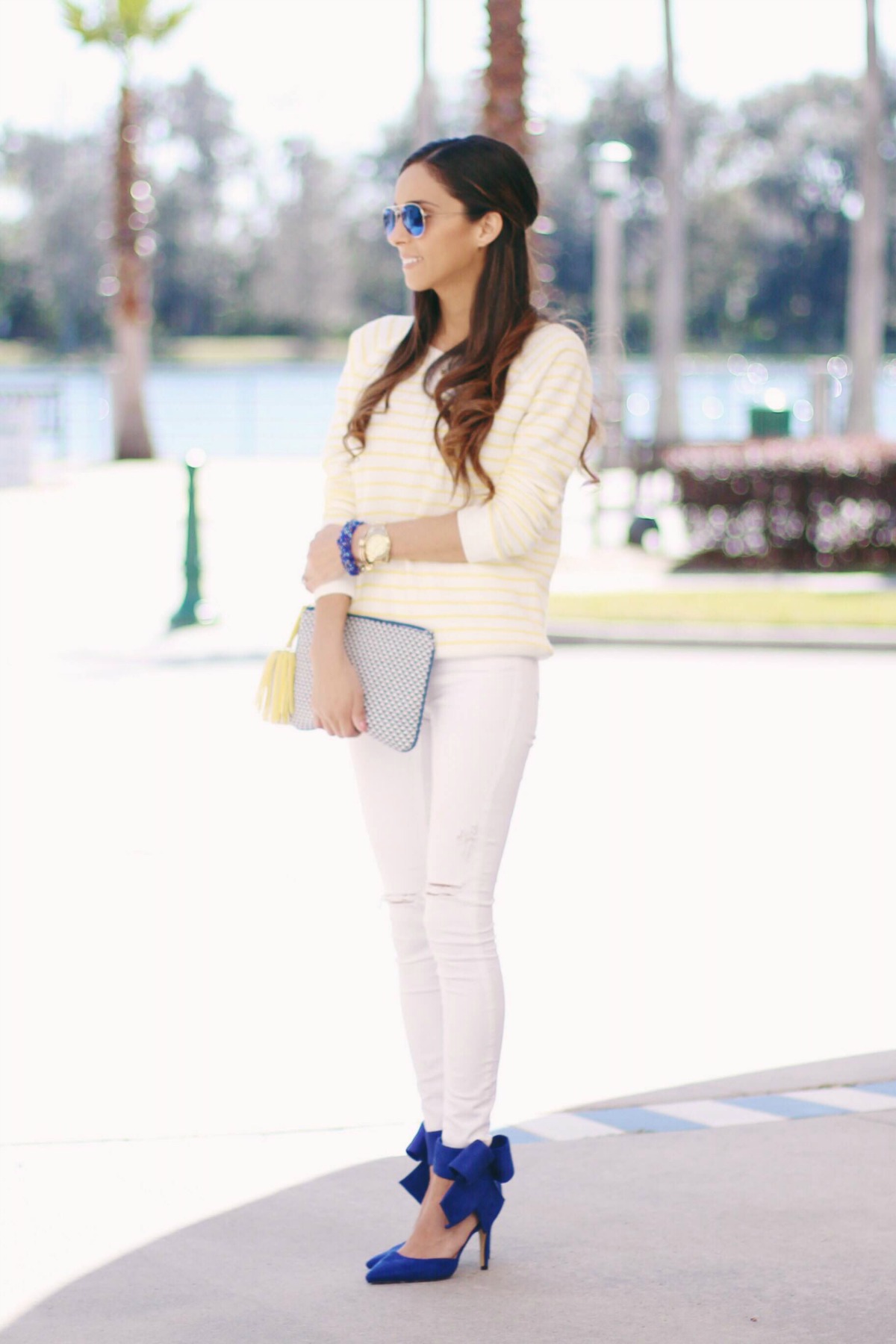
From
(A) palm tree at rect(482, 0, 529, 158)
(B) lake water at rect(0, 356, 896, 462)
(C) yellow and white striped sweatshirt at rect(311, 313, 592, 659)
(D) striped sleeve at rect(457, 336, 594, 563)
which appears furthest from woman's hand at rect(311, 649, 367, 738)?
(B) lake water at rect(0, 356, 896, 462)

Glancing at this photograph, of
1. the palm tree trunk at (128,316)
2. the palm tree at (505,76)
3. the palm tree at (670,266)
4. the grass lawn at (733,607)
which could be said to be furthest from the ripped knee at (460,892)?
the palm tree trunk at (128,316)

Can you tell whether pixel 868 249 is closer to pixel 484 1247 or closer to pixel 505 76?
pixel 505 76

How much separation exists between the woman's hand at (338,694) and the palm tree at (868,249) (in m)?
28.5

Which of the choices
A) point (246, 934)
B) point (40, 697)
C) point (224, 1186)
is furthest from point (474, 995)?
point (40, 697)

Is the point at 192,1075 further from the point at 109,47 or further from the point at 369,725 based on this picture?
the point at 109,47

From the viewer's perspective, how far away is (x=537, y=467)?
347 centimetres

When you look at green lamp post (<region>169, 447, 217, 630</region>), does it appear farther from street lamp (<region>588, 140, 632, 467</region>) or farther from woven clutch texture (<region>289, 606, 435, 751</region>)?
woven clutch texture (<region>289, 606, 435, 751</region>)

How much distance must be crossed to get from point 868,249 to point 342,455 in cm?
2893

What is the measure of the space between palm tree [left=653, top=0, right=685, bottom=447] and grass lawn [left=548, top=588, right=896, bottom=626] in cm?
1856

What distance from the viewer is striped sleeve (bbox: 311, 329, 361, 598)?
3.63m

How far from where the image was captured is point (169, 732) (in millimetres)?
10133

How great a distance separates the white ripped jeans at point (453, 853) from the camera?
11.4 ft

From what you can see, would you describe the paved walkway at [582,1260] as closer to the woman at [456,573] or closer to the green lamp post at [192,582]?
the woman at [456,573]

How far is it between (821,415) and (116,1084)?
23.4m
